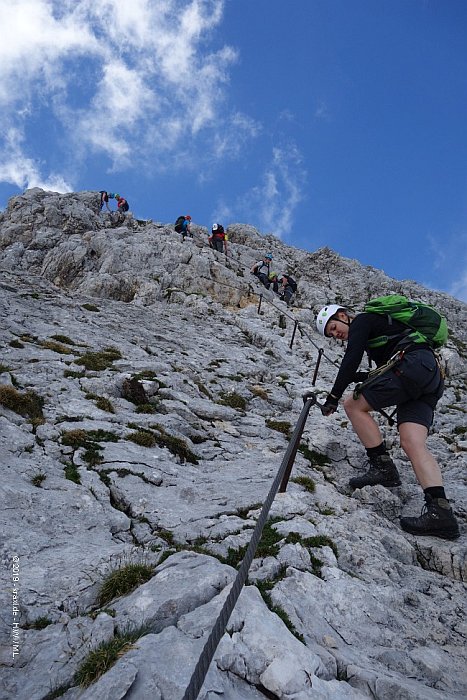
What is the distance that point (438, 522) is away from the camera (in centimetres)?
630

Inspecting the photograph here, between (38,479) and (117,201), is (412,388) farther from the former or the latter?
(117,201)

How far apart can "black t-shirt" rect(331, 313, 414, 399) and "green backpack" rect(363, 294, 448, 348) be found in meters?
0.10

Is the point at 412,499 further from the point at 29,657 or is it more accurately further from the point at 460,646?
the point at 29,657

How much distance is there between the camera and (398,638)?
13.9 feet

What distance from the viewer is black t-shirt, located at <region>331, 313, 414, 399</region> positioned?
740cm

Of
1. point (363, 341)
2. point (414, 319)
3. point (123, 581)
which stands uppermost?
point (414, 319)

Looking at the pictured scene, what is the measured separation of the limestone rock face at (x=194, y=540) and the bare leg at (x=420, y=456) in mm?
925

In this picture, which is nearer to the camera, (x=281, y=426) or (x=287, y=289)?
(x=281, y=426)

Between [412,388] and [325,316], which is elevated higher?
[325,316]

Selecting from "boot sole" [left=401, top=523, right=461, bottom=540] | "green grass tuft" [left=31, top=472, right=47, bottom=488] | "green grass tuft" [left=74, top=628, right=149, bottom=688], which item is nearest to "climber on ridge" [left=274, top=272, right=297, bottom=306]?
"boot sole" [left=401, top=523, right=461, bottom=540]

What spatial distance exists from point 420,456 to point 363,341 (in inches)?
85.1

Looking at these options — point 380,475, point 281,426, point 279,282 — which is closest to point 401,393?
point 380,475

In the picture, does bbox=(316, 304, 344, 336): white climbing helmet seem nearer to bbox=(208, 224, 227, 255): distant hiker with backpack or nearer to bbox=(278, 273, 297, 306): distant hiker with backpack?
bbox=(278, 273, 297, 306): distant hiker with backpack

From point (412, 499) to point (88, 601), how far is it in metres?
6.21
